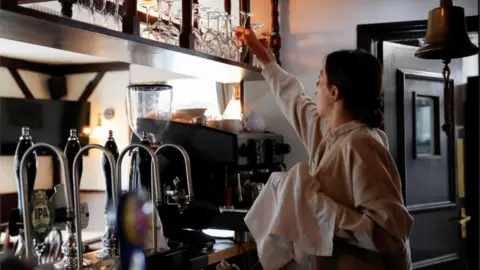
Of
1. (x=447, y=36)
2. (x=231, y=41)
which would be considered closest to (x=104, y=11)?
(x=231, y=41)

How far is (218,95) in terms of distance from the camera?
10.5 feet

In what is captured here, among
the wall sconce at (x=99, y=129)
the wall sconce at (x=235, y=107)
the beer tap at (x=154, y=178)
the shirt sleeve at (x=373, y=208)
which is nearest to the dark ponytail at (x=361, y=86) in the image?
the shirt sleeve at (x=373, y=208)

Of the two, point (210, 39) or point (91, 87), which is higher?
point (91, 87)

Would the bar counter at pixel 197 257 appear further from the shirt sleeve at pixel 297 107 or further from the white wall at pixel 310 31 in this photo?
the white wall at pixel 310 31

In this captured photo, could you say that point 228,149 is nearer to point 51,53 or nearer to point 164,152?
point 164,152

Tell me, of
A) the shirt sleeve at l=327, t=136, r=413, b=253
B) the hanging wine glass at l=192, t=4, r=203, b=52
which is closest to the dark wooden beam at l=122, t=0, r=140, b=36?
the hanging wine glass at l=192, t=4, r=203, b=52

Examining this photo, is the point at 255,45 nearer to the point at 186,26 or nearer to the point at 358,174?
the point at 186,26

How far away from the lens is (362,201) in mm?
1462

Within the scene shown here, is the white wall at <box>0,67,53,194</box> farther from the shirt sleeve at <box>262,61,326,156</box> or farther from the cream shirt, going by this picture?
the cream shirt

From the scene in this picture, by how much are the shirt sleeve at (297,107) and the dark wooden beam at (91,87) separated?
4881 millimetres

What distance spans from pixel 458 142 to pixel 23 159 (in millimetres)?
2785

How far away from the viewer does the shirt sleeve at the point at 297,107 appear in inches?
82.7

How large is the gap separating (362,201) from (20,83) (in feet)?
20.0

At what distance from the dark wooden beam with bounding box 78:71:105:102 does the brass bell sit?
5.45 m
